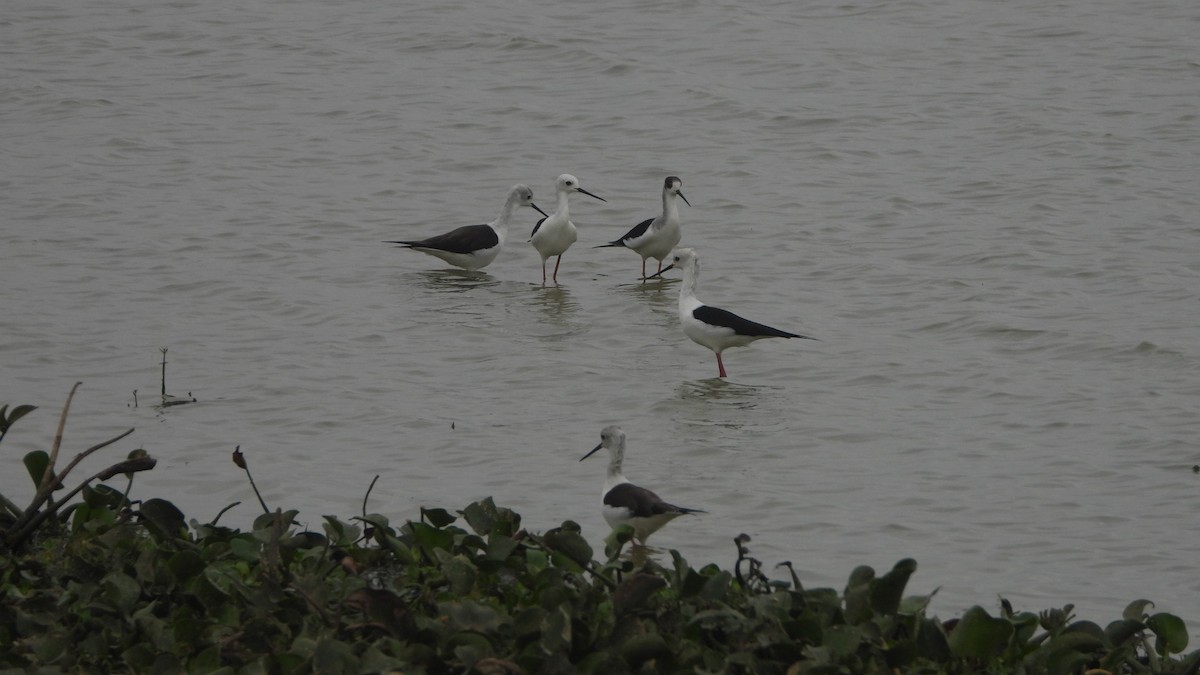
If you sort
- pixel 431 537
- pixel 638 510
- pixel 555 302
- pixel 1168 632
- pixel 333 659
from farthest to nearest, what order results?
pixel 555 302, pixel 638 510, pixel 431 537, pixel 1168 632, pixel 333 659

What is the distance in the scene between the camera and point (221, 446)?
8.45m

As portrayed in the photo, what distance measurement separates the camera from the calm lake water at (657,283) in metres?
7.79

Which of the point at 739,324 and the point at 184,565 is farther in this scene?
the point at 739,324

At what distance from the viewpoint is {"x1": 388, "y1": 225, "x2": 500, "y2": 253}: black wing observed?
13.3 meters

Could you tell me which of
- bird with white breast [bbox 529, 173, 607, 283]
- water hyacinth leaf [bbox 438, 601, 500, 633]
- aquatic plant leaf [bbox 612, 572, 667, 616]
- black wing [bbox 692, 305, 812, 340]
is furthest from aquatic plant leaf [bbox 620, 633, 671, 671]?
bird with white breast [bbox 529, 173, 607, 283]

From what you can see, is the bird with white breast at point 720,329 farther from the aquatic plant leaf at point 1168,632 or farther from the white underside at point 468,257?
the aquatic plant leaf at point 1168,632

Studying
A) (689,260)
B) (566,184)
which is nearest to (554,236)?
(566,184)

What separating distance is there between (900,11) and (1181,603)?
56.5ft

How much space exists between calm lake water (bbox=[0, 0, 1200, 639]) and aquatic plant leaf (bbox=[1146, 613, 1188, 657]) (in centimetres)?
186

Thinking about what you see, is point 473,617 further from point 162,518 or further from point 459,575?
point 162,518

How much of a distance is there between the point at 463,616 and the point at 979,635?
132cm

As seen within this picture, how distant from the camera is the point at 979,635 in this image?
4.05 metres

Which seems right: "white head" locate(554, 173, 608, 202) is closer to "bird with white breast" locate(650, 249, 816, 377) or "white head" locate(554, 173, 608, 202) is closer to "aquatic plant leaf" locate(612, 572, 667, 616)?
"bird with white breast" locate(650, 249, 816, 377)

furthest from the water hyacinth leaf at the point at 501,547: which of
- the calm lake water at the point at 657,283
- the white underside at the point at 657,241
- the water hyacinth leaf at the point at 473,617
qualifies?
the white underside at the point at 657,241
